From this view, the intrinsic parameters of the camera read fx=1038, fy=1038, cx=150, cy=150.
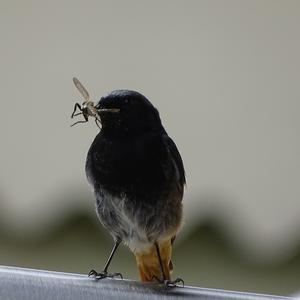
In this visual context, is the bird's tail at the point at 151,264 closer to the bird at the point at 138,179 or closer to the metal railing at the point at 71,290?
the bird at the point at 138,179

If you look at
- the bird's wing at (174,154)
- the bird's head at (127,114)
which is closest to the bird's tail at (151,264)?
the bird's wing at (174,154)

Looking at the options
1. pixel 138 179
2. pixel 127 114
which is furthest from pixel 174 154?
pixel 127 114

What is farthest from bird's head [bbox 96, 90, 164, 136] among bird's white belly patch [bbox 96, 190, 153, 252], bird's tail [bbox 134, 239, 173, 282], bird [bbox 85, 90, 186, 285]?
bird's tail [bbox 134, 239, 173, 282]

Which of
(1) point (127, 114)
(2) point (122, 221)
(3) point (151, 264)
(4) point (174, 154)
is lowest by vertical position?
(3) point (151, 264)

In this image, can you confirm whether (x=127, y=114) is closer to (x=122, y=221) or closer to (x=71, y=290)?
(x=122, y=221)

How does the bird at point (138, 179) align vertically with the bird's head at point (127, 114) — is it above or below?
below

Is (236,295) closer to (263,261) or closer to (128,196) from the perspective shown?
(128,196)

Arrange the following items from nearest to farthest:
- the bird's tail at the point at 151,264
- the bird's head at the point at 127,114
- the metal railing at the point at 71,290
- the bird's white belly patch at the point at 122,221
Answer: the metal railing at the point at 71,290 < the bird's head at the point at 127,114 < the bird's white belly patch at the point at 122,221 < the bird's tail at the point at 151,264

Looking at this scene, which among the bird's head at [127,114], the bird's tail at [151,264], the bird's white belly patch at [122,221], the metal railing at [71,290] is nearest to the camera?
the metal railing at [71,290]
